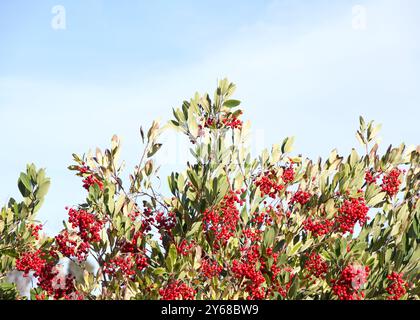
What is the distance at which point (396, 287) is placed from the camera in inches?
384

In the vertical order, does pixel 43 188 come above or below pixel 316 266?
above

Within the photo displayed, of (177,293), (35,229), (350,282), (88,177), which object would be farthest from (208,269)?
(35,229)

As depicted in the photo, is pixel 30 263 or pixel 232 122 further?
pixel 232 122

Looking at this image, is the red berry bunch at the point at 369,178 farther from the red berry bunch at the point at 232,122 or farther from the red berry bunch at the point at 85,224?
the red berry bunch at the point at 85,224

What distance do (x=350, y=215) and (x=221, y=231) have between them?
2194mm

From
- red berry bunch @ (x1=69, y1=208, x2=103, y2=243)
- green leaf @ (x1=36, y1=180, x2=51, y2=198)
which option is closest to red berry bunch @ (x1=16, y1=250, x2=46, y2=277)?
green leaf @ (x1=36, y1=180, x2=51, y2=198)

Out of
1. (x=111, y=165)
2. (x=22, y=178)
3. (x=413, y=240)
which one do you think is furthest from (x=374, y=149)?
(x=22, y=178)

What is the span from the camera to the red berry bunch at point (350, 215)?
34.8 ft

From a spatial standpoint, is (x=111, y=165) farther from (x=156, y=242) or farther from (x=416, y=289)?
(x=416, y=289)

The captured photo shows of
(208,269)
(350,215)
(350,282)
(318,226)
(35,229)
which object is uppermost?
(35,229)

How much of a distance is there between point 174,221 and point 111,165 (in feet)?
4.96

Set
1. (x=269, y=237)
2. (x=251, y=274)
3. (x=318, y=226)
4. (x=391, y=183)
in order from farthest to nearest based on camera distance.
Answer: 1. (x=391, y=183)
2. (x=318, y=226)
3. (x=269, y=237)
4. (x=251, y=274)

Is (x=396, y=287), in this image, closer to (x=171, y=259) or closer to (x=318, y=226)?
(x=318, y=226)

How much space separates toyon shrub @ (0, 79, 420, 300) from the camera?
31.7 feet
